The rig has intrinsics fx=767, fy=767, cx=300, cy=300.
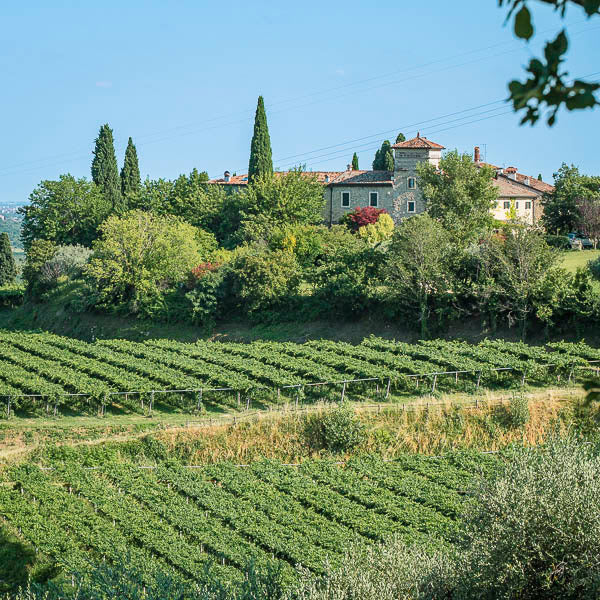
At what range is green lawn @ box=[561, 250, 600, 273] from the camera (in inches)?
1592

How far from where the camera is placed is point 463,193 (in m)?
42.7

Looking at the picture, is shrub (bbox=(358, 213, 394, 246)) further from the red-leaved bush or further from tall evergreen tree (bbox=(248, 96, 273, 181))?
tall evergreen tree (bbox=(248, 96, 273, 181))

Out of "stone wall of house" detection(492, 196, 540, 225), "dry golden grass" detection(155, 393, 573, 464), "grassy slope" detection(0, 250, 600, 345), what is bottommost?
"dry golden grass" detection(155, 393, 573, 464)

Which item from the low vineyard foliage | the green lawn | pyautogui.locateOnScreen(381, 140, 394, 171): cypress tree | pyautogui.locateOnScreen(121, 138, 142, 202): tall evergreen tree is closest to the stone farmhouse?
pyautogui.locateOnScreen(381, 140, 394, 171): cypress tree

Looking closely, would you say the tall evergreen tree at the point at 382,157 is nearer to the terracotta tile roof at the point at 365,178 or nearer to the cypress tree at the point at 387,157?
the cypress tree at the point at 387,157

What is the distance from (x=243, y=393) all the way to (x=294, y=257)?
14974mm

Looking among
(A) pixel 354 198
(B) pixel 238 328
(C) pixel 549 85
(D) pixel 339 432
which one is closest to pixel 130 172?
(A) pixel 354 198

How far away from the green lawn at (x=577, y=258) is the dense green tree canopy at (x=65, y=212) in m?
34.3

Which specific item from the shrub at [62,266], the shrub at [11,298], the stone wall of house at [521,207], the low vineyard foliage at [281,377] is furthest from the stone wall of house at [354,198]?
the low vineyard foliage at [281,377]

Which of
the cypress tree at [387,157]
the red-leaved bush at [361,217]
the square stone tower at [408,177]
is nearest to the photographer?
the red-leaved bush at [361,217]

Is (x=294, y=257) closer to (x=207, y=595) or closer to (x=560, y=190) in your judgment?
(x=560, y=190)

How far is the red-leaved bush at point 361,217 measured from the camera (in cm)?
5478

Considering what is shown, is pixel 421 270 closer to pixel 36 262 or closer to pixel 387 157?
Answer: pixel 36 262

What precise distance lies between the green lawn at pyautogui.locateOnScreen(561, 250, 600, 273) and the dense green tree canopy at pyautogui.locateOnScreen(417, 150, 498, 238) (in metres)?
4.87
